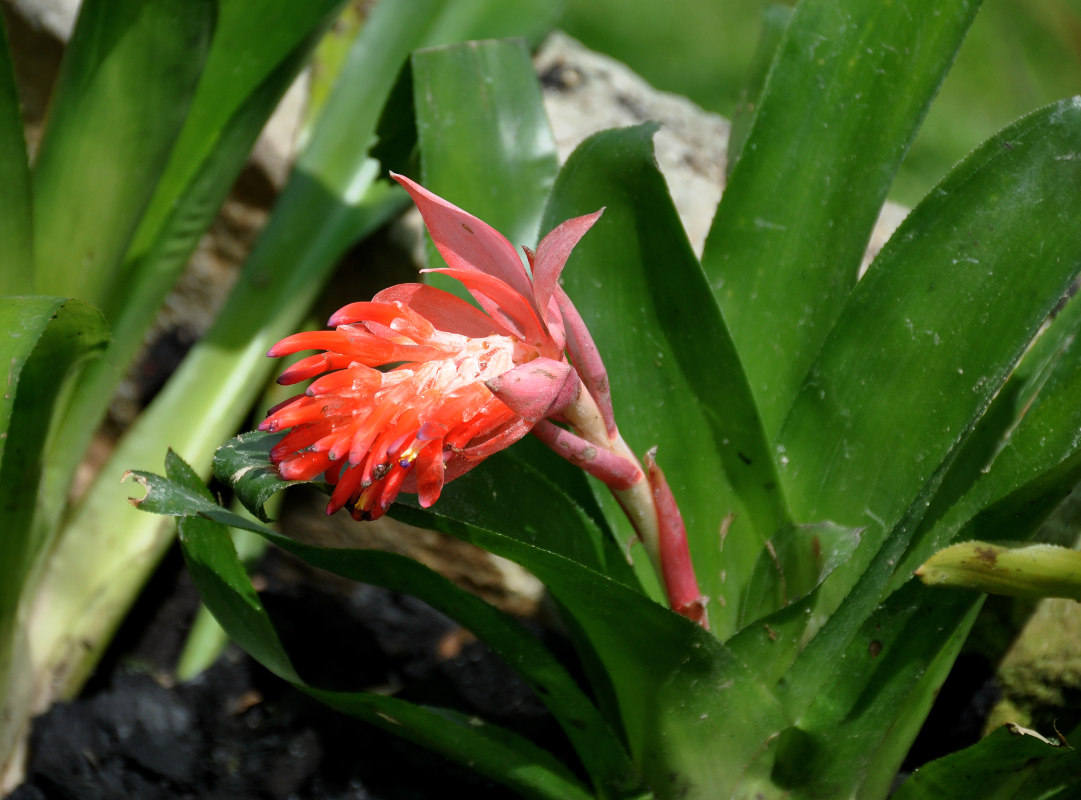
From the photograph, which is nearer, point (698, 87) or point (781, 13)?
point (781, 13)

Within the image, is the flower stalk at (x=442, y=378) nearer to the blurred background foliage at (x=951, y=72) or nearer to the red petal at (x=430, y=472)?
the red petal at (x=430, y=472)

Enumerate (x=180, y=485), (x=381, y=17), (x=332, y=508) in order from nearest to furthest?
(x=332, y=508)
(x=180, y=485)
(x=381, y=17)

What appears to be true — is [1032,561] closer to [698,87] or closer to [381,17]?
[381,17]

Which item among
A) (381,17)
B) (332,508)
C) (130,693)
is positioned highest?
(381,17)

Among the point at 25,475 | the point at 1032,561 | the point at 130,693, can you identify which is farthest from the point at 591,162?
the point at 130,693

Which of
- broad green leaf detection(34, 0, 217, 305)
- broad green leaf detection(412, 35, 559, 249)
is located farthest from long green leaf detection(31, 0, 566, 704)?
broad green leaf detection(412, 35, 559, 249)

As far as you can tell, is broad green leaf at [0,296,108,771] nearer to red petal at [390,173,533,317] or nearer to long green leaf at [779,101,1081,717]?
red petal at [390,173,533,317]

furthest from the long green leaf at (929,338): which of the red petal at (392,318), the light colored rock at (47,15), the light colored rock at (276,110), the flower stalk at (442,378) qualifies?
the light colored rock at (47,15)
